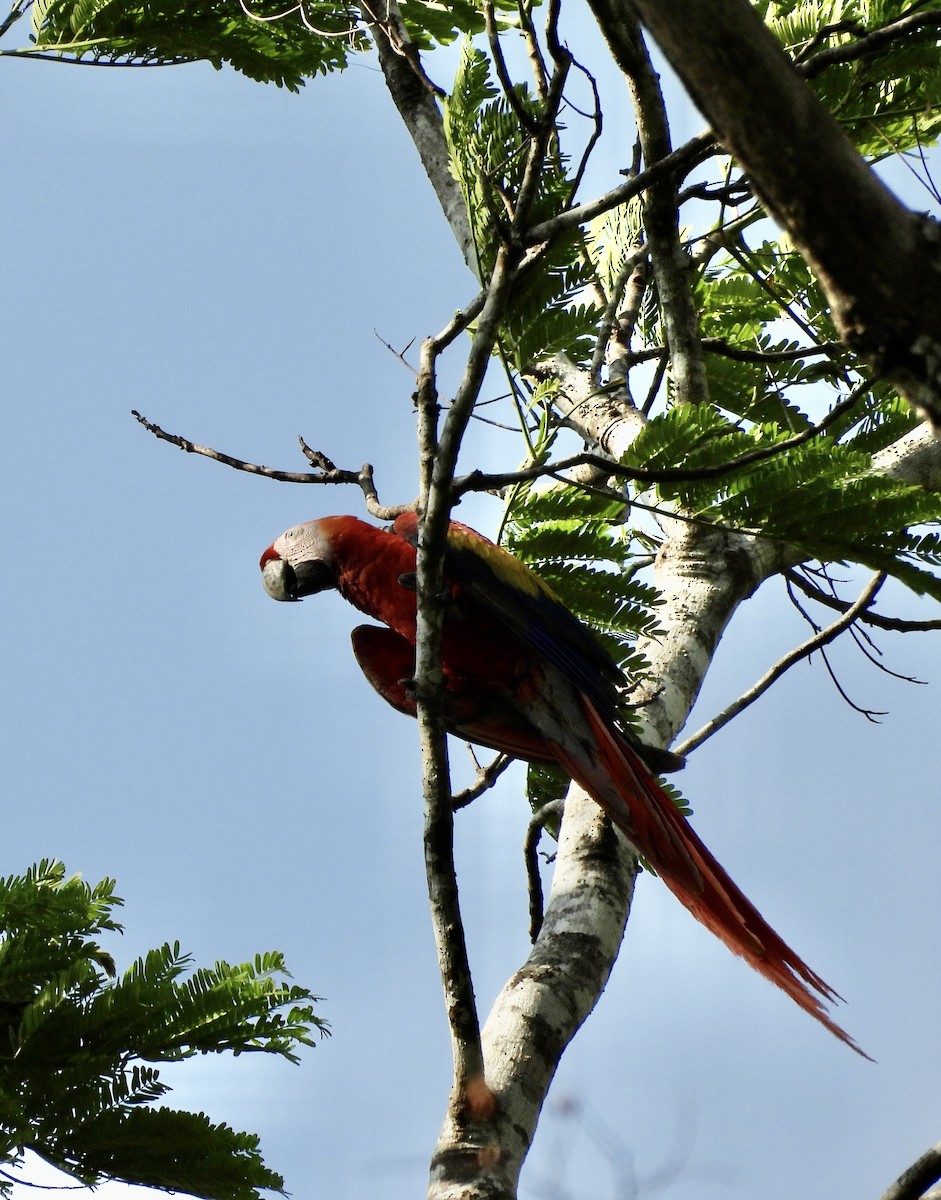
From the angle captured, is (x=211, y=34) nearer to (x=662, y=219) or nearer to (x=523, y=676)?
(x=662, y=219)

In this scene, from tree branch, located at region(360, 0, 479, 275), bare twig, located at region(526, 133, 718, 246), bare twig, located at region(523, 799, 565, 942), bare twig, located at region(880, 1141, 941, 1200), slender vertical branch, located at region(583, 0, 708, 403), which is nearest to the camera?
bare twig, located at region(880, 1141, 941, 1200)

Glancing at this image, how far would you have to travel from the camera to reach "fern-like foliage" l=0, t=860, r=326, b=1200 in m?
2.50

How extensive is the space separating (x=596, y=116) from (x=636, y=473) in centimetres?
95

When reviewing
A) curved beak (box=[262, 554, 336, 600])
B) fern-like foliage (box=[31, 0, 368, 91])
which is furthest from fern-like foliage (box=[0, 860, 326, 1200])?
fern-like foliage (box=[31, 0, 368, 91])

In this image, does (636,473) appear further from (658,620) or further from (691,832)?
(658,620)

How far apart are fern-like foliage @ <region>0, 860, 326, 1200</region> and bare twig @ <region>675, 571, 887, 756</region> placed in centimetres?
142

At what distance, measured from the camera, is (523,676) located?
315 cm

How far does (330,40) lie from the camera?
3.79 m

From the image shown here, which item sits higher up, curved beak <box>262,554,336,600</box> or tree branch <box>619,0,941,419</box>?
curved beak <box>262,554,336,600</box>

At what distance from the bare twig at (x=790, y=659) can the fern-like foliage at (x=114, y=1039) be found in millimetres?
1419

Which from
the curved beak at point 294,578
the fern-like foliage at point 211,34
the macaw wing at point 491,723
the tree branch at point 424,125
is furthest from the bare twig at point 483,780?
the fern-like foliage at point 211,34

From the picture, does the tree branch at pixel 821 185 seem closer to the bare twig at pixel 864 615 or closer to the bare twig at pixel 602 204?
the bare twig at pixel 602 204

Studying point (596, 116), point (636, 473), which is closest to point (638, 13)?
point (636, 473)

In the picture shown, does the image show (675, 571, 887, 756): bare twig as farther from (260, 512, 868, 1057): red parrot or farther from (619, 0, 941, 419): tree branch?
(619, 0, 941, 419): tree branch
